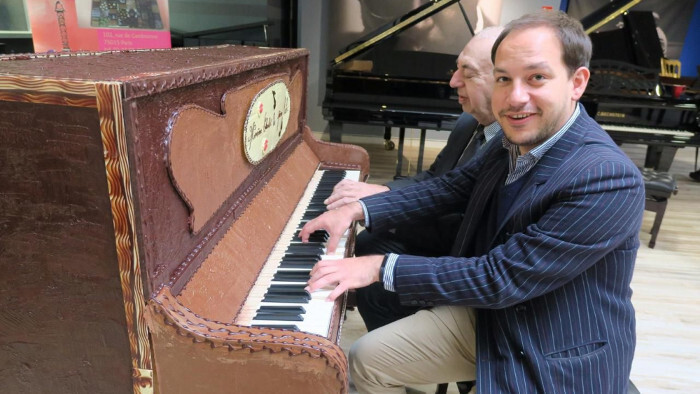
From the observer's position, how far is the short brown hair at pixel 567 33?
4.06ft

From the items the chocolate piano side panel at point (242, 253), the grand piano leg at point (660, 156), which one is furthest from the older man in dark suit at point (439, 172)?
the grand piano leg at point (660, 156)

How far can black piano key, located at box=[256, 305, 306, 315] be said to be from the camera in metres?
1.19

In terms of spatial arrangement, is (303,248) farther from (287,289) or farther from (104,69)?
(104,69)

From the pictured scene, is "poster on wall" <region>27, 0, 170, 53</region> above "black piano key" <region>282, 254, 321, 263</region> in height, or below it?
above

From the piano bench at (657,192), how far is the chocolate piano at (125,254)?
353cm

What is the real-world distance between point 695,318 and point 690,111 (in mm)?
2602

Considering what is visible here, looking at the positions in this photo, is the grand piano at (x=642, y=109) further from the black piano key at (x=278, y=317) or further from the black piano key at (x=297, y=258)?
the black piano key at (x=278, y=317)

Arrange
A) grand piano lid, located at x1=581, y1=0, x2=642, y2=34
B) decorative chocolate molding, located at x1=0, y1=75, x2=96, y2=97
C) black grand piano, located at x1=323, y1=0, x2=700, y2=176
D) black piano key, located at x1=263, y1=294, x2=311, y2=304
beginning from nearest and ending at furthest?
decorative chocolate molding, located at x1=0, y1=75, x2=96, y2=97, black piano key, located at x1=263, y1=294, x2=311, y2=304, grand piano lid, located at x1=581, y1=0, x2=642, y2=34, black grand piano, located at x1=323, y1=0, x2=700, y2=176

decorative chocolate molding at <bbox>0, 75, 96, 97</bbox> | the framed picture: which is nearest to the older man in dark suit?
decorative chocolate molding at <bbox>0, 75, 96, 97</bbox>

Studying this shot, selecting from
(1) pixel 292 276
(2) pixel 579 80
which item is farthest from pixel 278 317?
(2) pixel 579 80

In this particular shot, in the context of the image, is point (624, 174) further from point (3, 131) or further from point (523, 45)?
point (3, 131)

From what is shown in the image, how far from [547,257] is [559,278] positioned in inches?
2.7

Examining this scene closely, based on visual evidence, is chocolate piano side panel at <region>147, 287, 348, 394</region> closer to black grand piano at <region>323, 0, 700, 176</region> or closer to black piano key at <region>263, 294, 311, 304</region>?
black piano key at <region>263, 294, 311, 304</region>

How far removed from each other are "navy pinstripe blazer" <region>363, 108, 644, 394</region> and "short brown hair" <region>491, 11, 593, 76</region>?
17 centimetres
